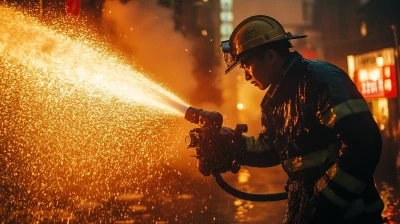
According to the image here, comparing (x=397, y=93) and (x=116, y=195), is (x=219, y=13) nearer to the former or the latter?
(x=397, y=93)

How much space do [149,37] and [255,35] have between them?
366 inches

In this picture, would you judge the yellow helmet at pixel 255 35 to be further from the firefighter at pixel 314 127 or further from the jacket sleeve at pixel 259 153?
the jacket sleeve at pixel 259 153

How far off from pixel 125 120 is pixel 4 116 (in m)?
2.49

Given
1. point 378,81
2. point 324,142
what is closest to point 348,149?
point 324,142

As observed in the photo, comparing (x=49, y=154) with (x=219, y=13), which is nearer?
(x=49, y=154)

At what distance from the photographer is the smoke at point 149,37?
1141 centimetres

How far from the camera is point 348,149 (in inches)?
77.9

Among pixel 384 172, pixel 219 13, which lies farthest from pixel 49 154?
pixel 219 13

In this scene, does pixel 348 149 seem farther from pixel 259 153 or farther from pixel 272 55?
pixel 259 153

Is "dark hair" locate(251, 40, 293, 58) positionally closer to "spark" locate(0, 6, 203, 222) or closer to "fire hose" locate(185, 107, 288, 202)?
"fire hose" locate(185, 107, 288, 202)

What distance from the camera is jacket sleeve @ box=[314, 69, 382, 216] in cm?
196

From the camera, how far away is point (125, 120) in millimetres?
10508

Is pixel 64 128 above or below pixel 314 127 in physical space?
below

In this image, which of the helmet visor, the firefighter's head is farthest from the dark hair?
the helmet visor
